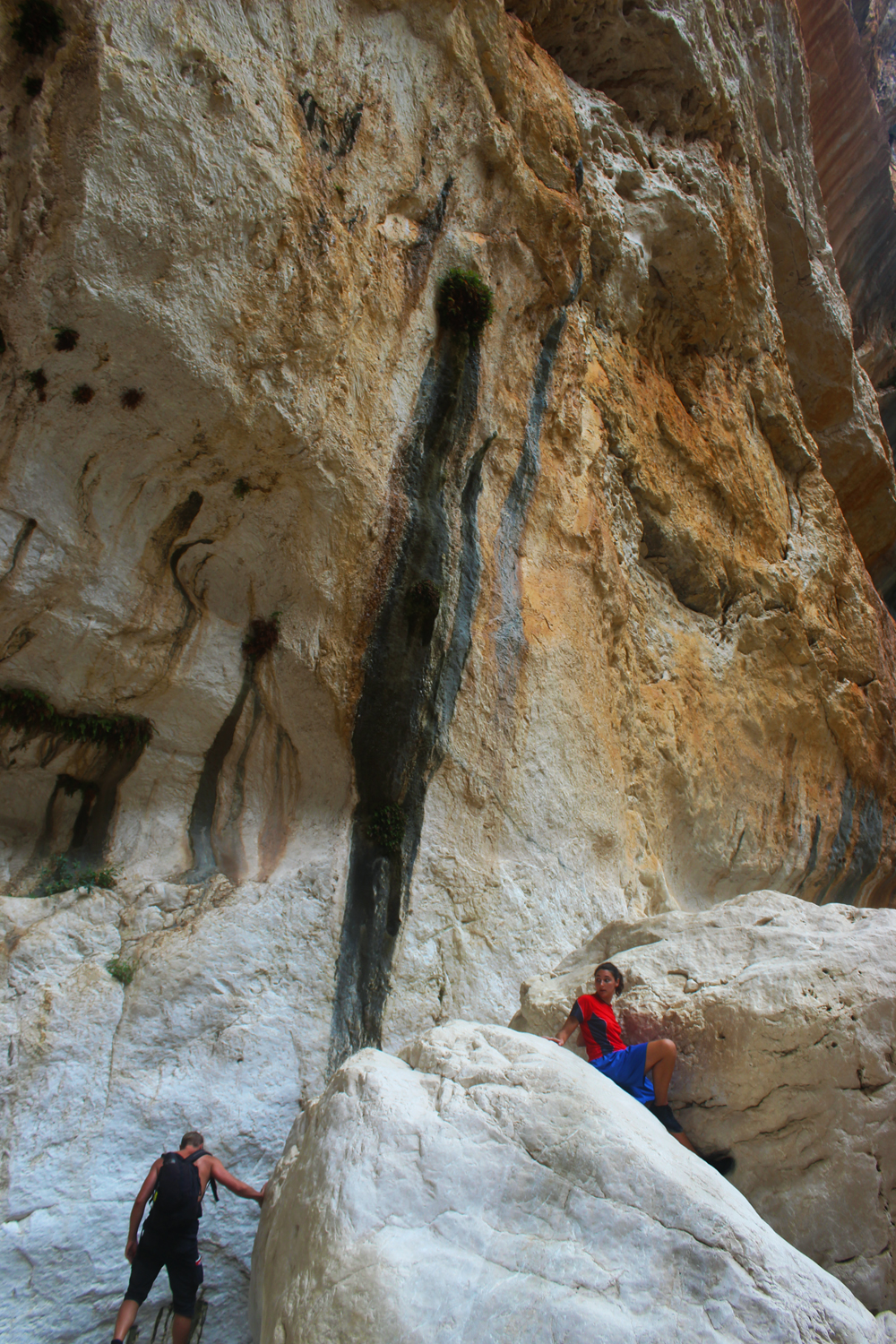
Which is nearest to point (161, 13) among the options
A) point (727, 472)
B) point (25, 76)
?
point (25, 76)

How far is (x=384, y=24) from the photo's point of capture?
7.47 meters

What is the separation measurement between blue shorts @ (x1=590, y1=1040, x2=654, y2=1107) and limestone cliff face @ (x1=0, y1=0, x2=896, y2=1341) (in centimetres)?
232

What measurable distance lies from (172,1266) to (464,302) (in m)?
7.86

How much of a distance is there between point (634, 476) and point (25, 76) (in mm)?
7291

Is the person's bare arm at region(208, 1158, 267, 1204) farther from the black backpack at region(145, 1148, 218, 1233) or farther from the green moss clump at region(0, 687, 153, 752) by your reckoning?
the green moss clump at region(0, 687, 153, 752)

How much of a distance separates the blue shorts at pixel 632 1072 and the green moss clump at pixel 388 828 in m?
2.86

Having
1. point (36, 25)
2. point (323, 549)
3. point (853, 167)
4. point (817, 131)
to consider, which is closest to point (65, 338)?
point (36, 25)

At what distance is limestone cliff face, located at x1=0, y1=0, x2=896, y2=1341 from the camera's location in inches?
229

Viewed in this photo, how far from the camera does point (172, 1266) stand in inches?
166

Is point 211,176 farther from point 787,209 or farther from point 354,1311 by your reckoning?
point 787,209

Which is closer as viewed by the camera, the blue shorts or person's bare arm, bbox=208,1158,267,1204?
person's bare arm, bbox=208,1158,267,1204

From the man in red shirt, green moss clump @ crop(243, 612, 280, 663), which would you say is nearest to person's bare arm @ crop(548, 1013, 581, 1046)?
the man in red shirt

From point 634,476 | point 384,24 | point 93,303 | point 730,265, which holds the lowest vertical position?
point 93,303

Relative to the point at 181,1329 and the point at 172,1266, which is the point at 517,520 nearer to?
the point at 172,1266
